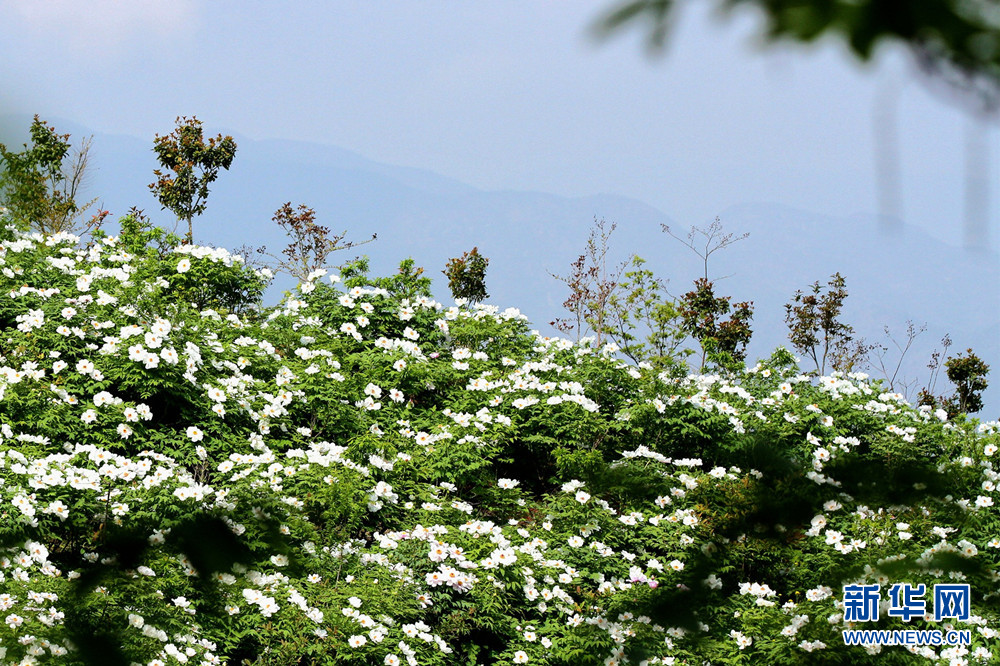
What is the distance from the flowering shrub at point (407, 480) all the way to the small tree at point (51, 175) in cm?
880

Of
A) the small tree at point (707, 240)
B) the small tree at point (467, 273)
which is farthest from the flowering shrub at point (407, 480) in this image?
the small tree at point (467, 273)

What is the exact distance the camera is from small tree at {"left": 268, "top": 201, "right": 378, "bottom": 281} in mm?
18812

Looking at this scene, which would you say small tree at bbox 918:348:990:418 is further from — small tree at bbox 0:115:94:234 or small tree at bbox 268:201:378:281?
small tree at bbox 0:115:94:234

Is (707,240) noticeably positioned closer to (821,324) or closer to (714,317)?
(714,317)

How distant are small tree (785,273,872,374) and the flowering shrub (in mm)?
9411

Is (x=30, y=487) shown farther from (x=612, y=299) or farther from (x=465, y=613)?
(x=612, y=299)

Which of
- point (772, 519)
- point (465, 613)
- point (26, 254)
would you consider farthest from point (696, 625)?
point (26, 254)

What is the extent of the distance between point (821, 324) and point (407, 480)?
41.7 feet

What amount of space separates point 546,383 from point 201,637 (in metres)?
2.98

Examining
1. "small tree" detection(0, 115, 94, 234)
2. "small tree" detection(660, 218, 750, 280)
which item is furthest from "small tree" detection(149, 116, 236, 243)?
"small tree" detection(660, 218, 750, 280)

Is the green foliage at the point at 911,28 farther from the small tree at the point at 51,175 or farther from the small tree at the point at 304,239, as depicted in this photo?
the small tree at the point at 304,239

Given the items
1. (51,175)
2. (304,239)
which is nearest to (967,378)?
(304,239)

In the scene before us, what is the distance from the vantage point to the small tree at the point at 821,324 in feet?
53.2

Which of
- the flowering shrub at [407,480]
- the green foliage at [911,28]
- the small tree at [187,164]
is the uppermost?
the small tree at [187,164]
